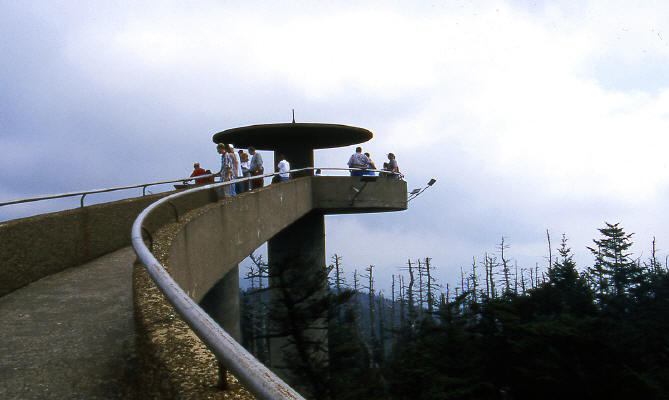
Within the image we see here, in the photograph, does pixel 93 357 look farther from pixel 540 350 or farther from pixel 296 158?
pixel 296 158

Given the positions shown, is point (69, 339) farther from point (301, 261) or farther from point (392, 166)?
point (392, 166)

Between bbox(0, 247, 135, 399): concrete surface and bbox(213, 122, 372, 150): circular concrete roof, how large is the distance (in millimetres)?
12318

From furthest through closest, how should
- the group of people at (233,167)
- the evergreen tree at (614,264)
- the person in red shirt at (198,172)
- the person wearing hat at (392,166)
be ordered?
the evergreen tree at (614,264) < the person wearing hat at (392,166) < the person in red shirt at (198,172) < the group of people at (233,167)

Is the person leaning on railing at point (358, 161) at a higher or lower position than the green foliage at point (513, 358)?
higher

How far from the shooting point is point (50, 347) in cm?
359

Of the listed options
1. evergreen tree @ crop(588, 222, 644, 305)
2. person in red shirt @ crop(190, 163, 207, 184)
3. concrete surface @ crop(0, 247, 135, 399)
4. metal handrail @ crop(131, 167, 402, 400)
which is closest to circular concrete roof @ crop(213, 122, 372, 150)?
person in red shirt @ crop(190, 163, 207, 184)

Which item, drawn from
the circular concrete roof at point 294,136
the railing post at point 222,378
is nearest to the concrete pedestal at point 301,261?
the circular concrete roof at point 294,136

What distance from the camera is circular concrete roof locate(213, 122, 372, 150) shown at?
17469mm

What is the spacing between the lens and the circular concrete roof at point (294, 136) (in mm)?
17469

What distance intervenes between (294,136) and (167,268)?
14.0 metres

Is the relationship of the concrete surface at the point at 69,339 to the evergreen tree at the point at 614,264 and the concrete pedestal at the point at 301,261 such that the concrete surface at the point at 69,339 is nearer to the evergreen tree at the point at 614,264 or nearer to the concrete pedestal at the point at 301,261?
the concrete pedestal at the point at 301,261

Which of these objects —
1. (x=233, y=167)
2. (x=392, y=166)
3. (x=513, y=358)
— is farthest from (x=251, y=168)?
(x=513, y=358)

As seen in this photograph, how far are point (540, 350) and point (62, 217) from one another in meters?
12.1

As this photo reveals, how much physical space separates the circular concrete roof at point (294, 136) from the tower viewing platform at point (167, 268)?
286mm
